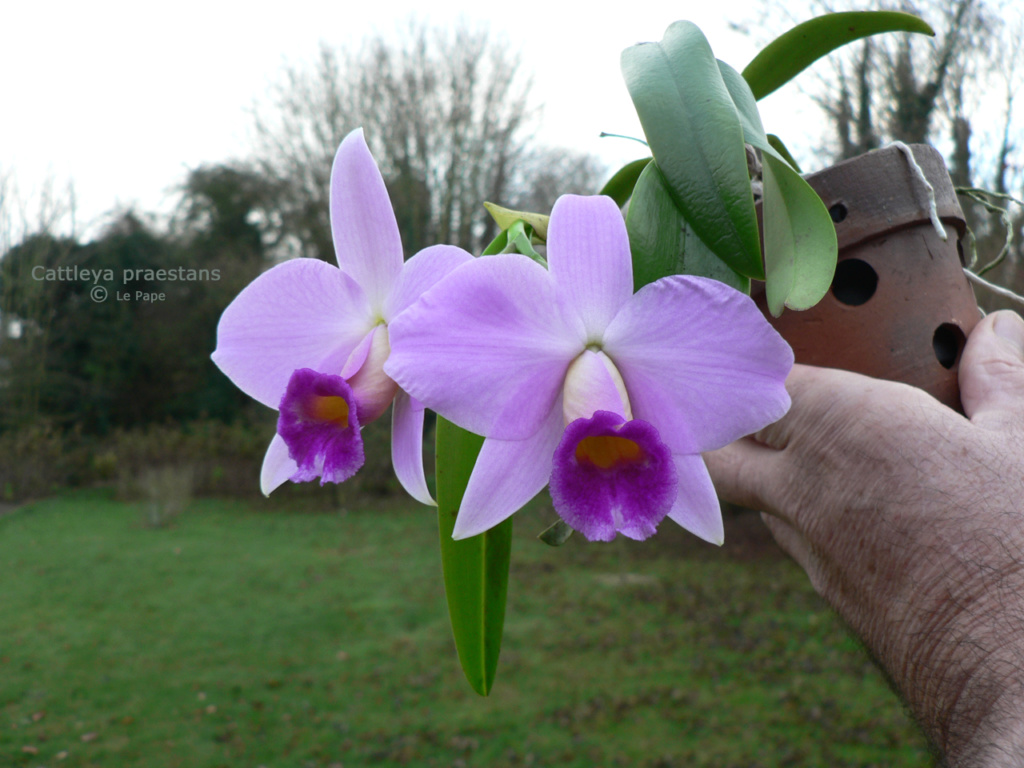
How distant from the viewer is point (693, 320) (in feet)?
1.36

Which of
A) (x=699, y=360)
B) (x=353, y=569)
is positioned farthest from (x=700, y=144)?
(x=353, y=569)

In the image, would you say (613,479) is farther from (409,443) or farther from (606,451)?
(409,443)

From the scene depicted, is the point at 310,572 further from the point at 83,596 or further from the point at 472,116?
the point at 472,116

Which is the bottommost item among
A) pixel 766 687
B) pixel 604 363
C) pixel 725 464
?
pixel 766 687

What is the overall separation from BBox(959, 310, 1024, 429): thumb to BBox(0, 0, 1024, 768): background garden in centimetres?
12

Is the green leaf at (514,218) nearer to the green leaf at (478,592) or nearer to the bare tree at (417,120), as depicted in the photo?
the green leaf at (478,592)

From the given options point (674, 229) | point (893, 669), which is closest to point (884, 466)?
point (893, 669)

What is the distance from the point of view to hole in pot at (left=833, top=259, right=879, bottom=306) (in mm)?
854

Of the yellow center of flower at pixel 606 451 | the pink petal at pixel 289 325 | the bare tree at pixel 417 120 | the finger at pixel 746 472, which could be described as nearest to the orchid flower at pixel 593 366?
the yellow center of flower at pixel 606 451

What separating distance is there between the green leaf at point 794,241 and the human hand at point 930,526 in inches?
9.0

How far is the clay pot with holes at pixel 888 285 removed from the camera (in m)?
0.81

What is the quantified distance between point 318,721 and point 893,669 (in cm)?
305

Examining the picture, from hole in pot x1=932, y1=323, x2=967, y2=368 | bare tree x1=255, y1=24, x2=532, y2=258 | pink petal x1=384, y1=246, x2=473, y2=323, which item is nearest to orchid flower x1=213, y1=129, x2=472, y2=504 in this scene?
pink petal x1=384, y1=246, x2=473, y2=323

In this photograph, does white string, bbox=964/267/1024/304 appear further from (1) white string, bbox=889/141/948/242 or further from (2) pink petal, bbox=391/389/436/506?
(2) pink petal, bbox=391/389/436/506
